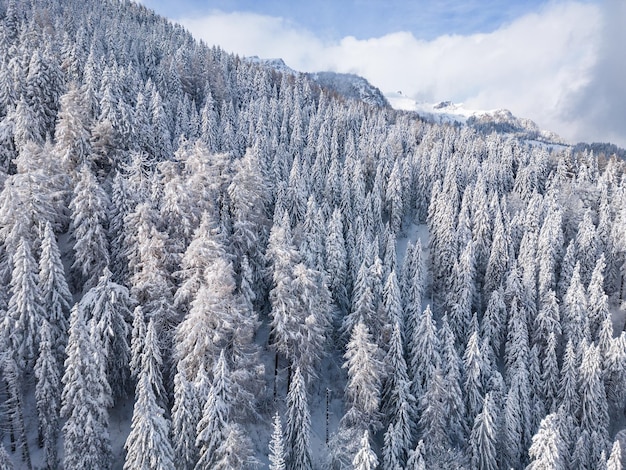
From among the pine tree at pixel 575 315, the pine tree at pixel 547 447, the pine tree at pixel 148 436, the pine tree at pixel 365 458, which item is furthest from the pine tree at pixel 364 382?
the pine tree at pixel 575 315

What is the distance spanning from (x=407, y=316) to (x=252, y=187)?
23718 mm

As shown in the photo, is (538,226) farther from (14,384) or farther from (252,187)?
(14,384)

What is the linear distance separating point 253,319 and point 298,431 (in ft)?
31.7

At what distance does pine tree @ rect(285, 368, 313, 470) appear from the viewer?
32.3 metres

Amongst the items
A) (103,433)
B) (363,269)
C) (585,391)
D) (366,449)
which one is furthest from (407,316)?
(103,433)

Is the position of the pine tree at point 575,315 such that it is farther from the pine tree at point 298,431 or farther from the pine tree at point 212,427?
the pine tree at point 212,427

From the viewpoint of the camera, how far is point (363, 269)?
44.0 m

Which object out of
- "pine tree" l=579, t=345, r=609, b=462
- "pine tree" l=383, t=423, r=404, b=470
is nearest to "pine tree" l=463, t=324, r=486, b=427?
"pine tree" l=383, t=423, r=404, b=470

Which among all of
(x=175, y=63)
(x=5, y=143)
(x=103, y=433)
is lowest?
(x=103, y=433)

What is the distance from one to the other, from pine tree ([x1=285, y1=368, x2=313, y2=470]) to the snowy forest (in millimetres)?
177

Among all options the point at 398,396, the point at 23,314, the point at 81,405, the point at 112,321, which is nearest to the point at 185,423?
the point at 81,405

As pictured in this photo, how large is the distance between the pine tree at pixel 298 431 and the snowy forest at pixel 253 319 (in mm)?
177

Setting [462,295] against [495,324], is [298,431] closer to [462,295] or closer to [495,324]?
[495,324]

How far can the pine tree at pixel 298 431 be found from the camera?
32.3 m
